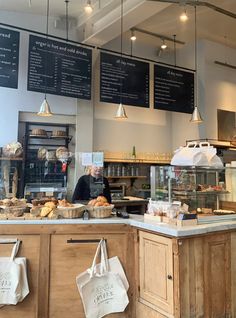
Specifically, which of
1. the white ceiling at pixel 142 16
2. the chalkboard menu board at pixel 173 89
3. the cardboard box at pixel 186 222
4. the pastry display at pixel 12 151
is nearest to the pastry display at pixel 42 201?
the cardboard box at pixel 186 222

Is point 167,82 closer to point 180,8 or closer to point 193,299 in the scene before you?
point 180,8

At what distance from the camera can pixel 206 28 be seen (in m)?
6.29

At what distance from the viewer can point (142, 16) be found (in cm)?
478

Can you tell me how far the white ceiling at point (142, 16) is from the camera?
15.5 ft

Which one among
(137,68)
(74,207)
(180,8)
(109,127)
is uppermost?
(180,8)

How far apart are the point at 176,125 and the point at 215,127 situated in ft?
3.22

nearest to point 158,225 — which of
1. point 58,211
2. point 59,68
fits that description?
point 58,211

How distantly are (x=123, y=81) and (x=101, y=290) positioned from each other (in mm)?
3617

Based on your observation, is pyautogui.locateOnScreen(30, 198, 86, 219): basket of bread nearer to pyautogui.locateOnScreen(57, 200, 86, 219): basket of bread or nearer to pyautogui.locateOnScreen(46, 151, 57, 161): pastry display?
pyautogui.locateOnScreen(57, 200, 86, 219): basket of bread

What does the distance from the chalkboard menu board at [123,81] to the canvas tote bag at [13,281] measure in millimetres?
3241

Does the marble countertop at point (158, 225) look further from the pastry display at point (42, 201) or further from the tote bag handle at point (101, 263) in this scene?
the pastry display at point (42, 201)

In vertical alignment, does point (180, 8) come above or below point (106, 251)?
above

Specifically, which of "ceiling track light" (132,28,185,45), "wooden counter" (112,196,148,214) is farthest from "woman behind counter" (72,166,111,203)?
"ceiling track light" (132,28,185,45)

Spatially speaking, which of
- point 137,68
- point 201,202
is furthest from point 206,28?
point 201,202
